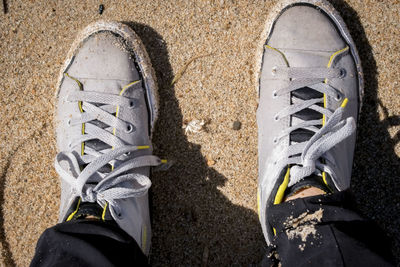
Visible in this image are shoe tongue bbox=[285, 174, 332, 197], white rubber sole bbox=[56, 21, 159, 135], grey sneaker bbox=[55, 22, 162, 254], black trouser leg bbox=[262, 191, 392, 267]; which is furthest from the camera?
white rubber sole bbox=[56, 21, 159, 135]

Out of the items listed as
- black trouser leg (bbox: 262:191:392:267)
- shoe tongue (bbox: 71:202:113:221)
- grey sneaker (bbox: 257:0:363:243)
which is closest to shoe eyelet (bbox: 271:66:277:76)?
grey sneaker (bbox: 257:0:363:243)

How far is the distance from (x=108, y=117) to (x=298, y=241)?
2.90 ft

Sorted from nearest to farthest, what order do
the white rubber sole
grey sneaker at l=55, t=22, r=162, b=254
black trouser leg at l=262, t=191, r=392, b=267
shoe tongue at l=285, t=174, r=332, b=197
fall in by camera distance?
black trouser leg at l=262, t=191, r=392, b=267 → shoe tongue at l=285, t=174, r=332, b=197 → grey sneaker at l=55, t=22, r=162, b=254 → the white rubber sole

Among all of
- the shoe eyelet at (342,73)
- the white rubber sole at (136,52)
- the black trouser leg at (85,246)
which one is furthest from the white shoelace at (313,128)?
the black trouser leg at (85,246)

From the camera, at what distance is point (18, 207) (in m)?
1.55

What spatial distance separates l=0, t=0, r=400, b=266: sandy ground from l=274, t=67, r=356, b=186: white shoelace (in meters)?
0.17

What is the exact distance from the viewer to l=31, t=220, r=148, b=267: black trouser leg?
40.9 inches

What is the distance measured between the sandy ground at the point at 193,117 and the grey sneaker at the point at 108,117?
78 mm

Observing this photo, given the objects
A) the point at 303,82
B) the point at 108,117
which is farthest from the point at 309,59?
the point at 108,117

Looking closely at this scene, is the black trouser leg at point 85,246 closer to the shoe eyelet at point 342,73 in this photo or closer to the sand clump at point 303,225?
the sand clump at point 303,225

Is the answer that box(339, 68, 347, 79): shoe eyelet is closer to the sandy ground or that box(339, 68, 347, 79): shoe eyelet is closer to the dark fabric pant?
the sandy ground

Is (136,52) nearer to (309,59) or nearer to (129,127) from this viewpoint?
(129,127)

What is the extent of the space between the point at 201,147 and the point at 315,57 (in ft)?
2.04

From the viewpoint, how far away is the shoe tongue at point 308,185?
1214 millimetres
